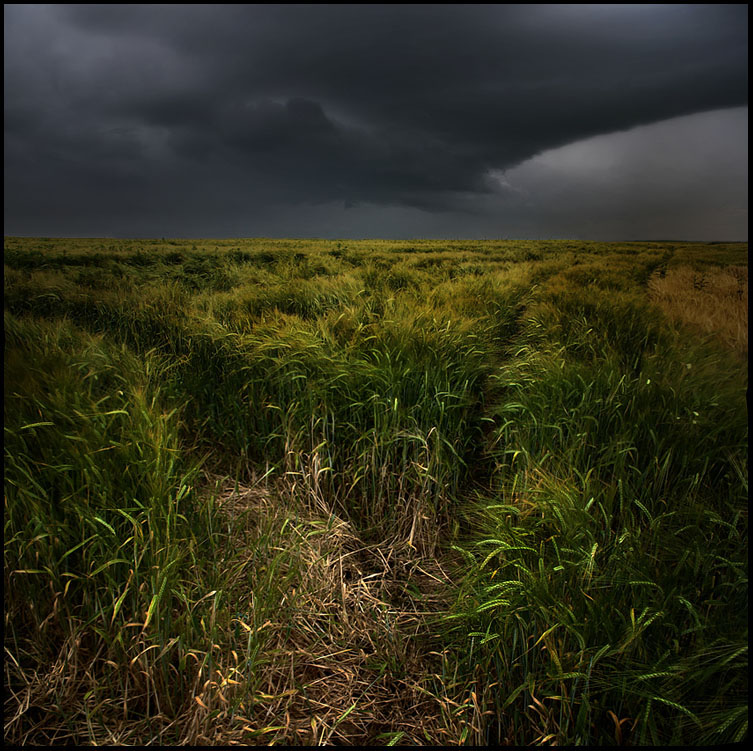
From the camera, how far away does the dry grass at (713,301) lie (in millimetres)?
2367

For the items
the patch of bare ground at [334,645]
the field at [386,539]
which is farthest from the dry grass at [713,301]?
the patch of bare ground at [334,645]

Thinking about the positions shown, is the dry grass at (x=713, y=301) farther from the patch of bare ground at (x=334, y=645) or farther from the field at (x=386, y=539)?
the patch of bare ground at (x=334, y=645)

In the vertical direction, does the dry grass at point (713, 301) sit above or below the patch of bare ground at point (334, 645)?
above

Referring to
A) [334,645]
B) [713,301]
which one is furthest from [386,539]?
[713,301]

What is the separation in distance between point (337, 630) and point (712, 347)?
107 inches

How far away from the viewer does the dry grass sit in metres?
2.37

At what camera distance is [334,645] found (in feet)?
6.13

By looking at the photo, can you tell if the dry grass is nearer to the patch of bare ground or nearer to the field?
the field

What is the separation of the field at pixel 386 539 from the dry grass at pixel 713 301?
0.02m

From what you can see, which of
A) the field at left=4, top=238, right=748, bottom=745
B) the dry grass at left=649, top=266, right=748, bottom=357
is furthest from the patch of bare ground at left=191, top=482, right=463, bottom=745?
the dry grass at left=649, top=266, right=748, bottom=357

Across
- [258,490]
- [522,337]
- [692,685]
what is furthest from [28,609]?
[522,337]

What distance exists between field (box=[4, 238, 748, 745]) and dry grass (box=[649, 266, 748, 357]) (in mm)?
22

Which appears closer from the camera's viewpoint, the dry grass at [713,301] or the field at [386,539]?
the field at [386,539]

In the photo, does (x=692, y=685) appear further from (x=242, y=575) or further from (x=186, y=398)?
(x=186, y=398)
